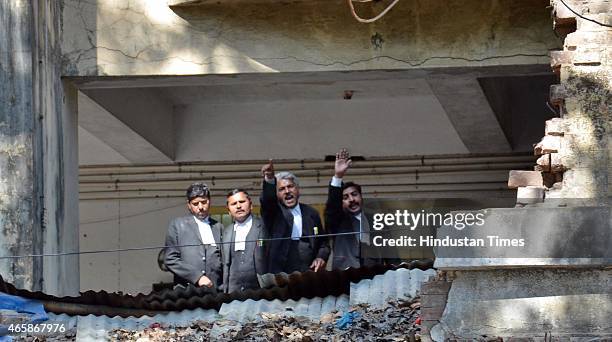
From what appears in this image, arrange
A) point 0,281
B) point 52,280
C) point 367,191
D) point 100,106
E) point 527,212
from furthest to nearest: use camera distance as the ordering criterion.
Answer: point 367,191, point 100,106, point 52,280, point 0,281, point 527,212

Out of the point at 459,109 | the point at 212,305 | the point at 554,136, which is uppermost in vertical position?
the point at 459,109

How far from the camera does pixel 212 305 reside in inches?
405

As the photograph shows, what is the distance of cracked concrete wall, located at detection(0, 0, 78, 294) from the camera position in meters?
11.4

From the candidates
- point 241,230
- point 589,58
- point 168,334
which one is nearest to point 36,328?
point 168,334

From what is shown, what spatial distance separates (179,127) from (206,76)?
168 inches

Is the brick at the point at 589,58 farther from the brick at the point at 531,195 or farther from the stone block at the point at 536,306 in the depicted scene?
the stone block at the point at 536,306

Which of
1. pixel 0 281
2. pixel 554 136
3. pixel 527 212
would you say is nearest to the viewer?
pixel 527 212

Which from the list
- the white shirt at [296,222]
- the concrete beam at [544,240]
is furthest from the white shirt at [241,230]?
the concrete beam at [544,240]

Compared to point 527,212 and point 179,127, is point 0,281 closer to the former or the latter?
point 527,212

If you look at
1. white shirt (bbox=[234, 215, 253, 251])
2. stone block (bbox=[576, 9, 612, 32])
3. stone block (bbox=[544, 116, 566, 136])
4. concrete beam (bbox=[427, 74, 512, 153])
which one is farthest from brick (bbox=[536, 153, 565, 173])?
concrete beam (bbox=[427, 74, 512, 153])

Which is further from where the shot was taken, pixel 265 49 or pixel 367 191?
pixel 367 191

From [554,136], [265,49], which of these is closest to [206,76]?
[265,49]

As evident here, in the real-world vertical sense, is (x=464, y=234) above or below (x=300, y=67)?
below

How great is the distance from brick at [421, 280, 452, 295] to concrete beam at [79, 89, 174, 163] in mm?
5793
